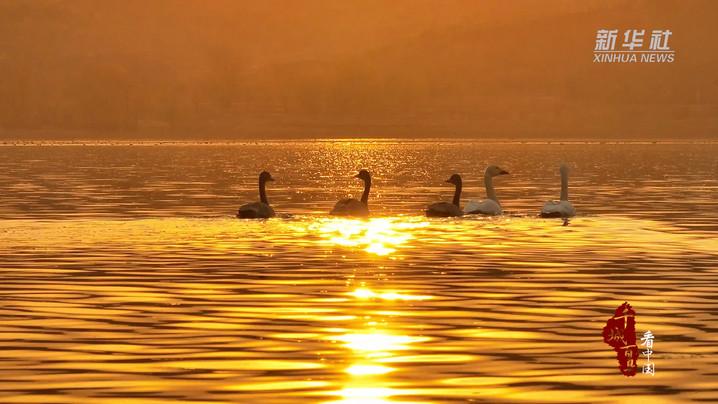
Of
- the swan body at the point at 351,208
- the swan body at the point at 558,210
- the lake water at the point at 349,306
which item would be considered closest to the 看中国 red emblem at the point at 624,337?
the lake water at the point at 349,306

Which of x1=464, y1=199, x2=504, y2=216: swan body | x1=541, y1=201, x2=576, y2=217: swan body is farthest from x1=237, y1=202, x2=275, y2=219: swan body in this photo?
x1=541, y1=201, x2=576, y2=217: swan body

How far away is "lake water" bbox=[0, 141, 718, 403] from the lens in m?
20.1

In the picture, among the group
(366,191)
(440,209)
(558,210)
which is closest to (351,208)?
(366,191)

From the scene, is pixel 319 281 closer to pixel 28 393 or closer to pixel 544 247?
pixel 544 247

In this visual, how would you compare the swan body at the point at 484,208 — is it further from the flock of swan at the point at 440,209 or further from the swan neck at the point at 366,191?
the swan neck at the point at 366,191

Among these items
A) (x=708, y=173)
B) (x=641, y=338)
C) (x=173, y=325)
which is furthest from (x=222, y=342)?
(x=708, y=173)

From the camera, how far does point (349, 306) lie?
28000 mm

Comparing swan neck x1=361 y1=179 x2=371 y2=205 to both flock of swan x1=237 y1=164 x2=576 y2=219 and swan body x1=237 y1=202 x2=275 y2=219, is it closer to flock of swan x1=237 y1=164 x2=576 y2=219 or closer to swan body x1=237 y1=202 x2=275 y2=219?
flock of swan x1=237 y1=164 x2=576 y2=219

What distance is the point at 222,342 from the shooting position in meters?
23.5

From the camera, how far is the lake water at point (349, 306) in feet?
66.0

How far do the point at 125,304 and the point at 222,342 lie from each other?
5.32m

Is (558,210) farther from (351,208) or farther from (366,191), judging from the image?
(351,208)

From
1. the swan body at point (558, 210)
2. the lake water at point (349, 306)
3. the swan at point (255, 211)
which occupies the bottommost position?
the swan at point (255, 211)

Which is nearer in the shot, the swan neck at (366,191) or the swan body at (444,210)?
the swan body at (444,210)
